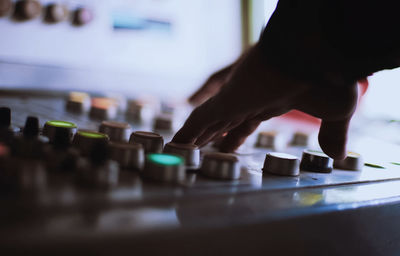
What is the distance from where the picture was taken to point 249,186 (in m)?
0.42

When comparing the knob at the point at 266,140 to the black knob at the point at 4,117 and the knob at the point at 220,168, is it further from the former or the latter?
the black knob at the point at 4,117

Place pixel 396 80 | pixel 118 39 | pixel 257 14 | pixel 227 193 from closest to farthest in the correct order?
pixel 227 193 < pixel 118 39 < pixel 396 80 < pixel 257 14

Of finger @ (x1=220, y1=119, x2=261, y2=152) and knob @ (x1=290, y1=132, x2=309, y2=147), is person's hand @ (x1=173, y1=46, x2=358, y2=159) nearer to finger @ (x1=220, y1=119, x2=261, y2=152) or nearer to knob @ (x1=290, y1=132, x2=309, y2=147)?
finger @ (x1=220, y1=119, x2=261, y2=152)

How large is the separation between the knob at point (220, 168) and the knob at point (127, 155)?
7 centimetres

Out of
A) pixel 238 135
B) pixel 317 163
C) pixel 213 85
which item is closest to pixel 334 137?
pixel 317 163

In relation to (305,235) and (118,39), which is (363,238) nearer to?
(305,235)

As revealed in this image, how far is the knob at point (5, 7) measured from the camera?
844 millimetres

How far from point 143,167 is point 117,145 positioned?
37 mm

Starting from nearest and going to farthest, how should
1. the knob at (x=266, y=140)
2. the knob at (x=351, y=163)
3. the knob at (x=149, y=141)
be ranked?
1. the knob at (x=149, y=141)
2. the knob at (x=351, y=163)
3. the knob at (x=266, y=140)

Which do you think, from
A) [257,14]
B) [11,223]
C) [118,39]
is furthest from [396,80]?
[11,223]

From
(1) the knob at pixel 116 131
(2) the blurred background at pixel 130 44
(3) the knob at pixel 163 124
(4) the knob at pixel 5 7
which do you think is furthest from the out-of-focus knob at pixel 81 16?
(1) the knob at pixel 116 131

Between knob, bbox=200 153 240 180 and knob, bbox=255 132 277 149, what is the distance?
0.35 m

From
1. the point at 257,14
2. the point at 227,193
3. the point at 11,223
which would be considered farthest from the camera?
the point at 257,14

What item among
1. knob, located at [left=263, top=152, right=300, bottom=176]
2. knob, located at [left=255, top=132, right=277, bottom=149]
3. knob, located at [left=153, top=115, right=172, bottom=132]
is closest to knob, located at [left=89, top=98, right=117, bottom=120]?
knob, located at [left=153, top=115, right=172, bottom=132]
